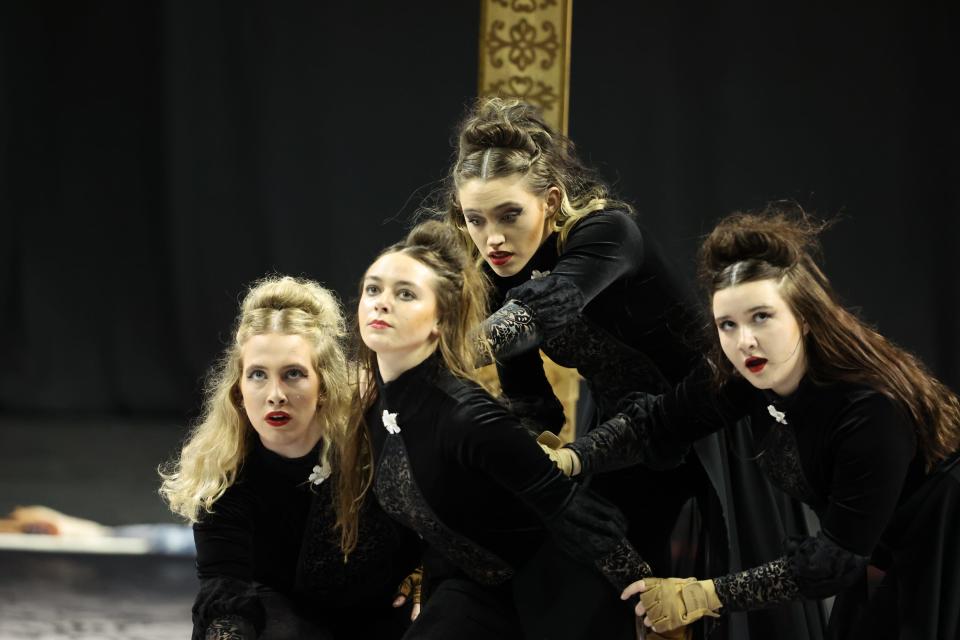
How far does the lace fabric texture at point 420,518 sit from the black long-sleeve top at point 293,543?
0.17 metres

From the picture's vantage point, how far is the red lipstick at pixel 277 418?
3037 millimetres

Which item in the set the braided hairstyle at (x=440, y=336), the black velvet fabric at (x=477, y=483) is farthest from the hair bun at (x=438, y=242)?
the black velvet fabric at (x=477, y=483)

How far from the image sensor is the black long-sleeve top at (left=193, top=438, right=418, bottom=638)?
303 centimetres

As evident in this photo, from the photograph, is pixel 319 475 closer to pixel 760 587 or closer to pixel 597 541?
pixel 597 541

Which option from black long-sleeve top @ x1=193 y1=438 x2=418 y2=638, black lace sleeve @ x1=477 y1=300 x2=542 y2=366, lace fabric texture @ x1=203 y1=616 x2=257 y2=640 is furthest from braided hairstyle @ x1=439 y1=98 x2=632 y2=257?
lace fabric texture @ x1=203 y1=616 x2=257 y2=640

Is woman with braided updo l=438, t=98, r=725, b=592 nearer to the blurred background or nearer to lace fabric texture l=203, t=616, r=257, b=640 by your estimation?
lace fabric texture l=203, t=616, r=257, b=640

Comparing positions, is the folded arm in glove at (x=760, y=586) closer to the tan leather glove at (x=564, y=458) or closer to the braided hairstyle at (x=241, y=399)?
the tan leather glove at (x=564, y=458)

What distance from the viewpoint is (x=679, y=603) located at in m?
2.74

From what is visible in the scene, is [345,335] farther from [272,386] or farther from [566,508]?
[566,508]

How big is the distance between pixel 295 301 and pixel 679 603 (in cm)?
116

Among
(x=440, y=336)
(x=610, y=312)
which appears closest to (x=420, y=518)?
(x=440, y=336)

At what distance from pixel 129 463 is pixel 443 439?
4103 millimetres

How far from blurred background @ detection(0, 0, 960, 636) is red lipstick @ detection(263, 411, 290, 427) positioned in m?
4.19

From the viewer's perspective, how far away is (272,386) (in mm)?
3035
